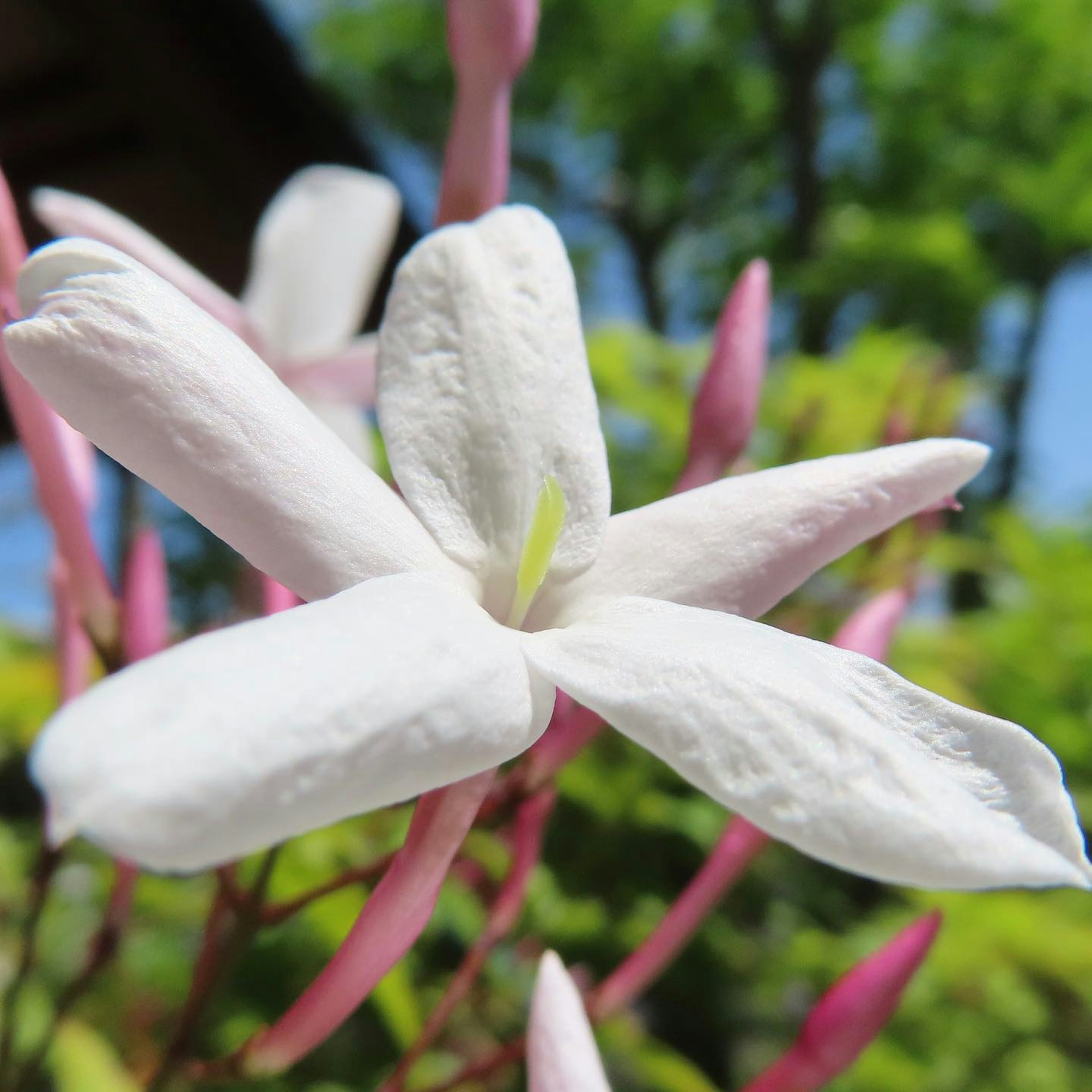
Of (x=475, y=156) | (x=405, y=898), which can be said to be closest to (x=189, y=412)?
(x=405, y=898)

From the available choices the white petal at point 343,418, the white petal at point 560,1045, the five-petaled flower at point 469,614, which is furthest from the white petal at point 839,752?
the white petal at point 343,418

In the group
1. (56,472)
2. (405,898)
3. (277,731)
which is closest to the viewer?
(277,731)

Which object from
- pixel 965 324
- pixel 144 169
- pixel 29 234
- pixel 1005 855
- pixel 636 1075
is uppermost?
pixel 1005 855

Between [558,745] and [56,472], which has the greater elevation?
[56,472]

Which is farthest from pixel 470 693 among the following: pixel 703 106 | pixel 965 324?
pixel 703 106

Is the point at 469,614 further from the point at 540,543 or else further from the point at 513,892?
the point at 513,892

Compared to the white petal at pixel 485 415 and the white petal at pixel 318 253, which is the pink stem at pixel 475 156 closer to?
the white petal at pixel 485 415

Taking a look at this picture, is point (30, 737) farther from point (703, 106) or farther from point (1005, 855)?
point (703, 106)
